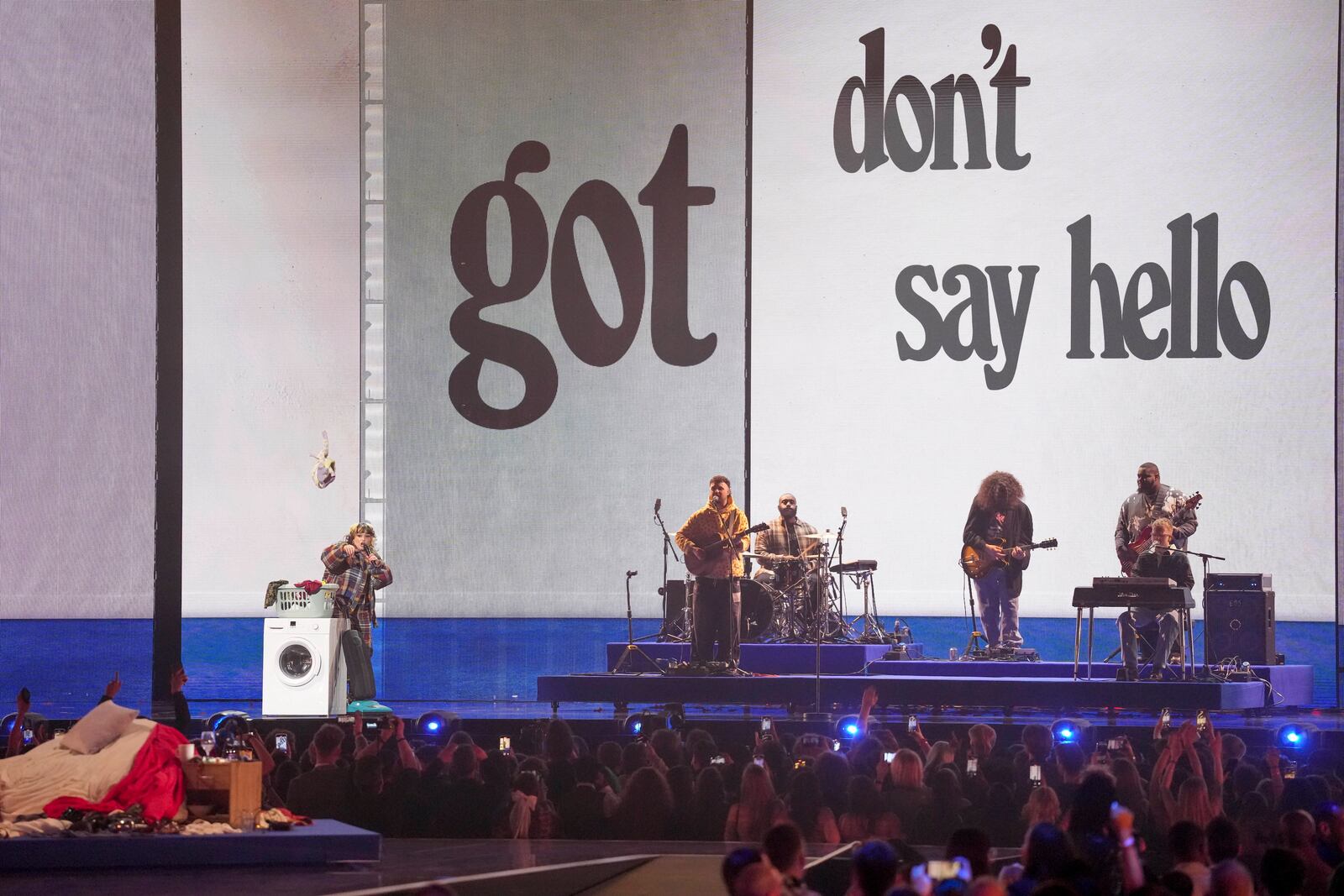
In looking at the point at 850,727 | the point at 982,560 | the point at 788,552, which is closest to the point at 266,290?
the point at 788,552

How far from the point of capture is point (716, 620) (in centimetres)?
905

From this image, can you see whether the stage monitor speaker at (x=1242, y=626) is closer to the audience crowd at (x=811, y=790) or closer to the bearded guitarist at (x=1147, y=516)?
the bearded guitarist at (x=1147, y=516)

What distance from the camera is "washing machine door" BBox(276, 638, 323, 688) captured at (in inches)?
378

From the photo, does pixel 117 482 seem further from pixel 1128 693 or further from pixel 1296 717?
pixel 1296 717

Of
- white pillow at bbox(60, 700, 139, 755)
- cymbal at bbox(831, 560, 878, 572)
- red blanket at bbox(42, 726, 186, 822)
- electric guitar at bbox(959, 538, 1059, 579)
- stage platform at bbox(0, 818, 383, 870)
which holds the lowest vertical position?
stage platform at bbox(0, 818, 383, 870)

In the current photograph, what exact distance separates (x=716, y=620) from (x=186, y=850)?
171 inches

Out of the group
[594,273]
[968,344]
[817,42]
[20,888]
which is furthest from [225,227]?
[20,888]

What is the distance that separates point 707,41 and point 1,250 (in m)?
5.16

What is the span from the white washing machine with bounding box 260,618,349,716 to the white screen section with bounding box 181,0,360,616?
178 centimetres

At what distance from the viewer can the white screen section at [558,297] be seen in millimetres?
11391

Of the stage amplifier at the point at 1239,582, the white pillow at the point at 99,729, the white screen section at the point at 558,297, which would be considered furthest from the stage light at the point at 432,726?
the stage amplifier at the point at 1239,582

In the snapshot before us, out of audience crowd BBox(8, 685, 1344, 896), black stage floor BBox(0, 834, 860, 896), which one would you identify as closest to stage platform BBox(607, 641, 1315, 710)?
audience crowd BBox(8, 685, 1344, 896)

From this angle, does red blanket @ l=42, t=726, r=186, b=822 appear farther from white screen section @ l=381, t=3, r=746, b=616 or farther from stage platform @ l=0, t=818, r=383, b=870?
white screen section @ l=381, t=3, r=746, b=616

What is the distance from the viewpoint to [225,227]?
11547mm
